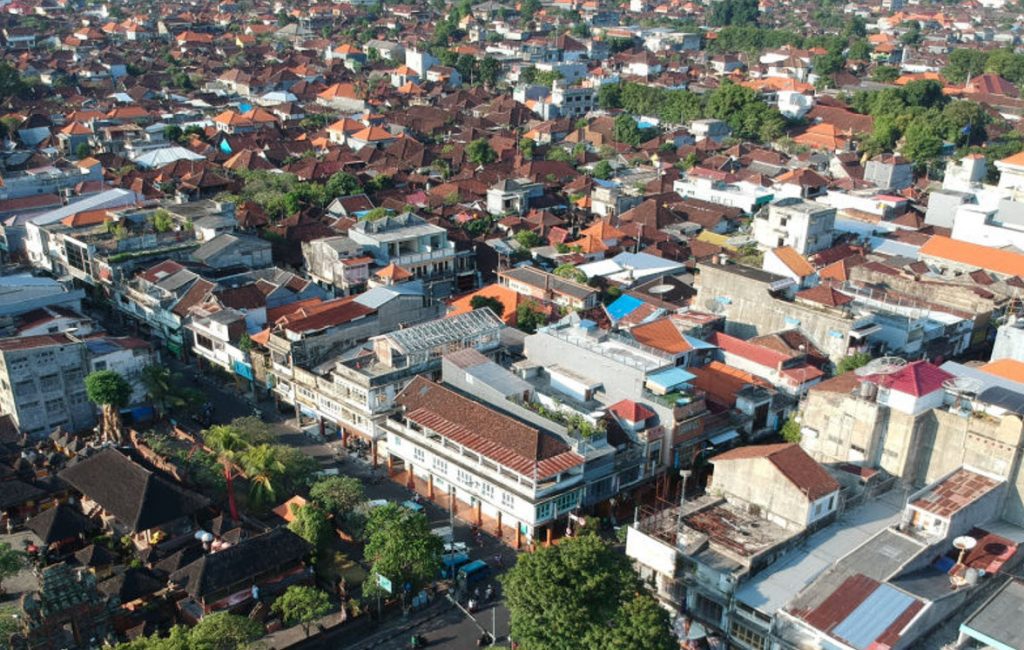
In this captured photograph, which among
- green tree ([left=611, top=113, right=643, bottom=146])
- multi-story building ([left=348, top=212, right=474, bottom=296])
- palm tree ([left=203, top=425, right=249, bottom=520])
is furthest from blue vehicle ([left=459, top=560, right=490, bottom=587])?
green tree ([left=611, top=113, right=643, bottom=146])

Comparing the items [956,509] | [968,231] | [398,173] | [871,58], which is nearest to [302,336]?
[956,509]

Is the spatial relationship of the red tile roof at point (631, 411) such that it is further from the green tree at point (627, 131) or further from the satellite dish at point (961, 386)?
the green tree at point (627, 131)

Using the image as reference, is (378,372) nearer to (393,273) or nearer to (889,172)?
(393,273)

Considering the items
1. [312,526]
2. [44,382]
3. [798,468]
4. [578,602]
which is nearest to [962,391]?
[798,468]

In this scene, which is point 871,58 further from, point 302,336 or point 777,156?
point 302,336

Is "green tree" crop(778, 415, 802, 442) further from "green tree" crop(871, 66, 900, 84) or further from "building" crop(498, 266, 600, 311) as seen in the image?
"green tree" crop(871, 66, 900, 84)

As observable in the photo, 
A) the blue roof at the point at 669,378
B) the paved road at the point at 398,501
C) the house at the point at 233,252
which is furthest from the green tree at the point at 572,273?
the paved road at the point at 398,501
